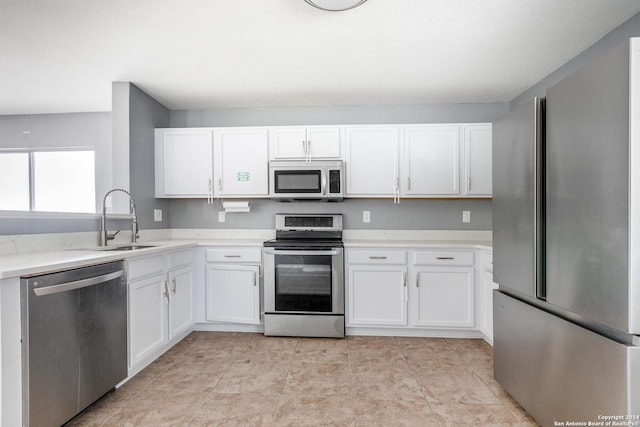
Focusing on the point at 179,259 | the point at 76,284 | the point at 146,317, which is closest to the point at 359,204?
the point at 179,259

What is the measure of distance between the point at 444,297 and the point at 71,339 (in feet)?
8.84

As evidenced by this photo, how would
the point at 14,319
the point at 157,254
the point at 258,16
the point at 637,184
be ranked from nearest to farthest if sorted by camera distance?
the point at 637,184 < the point at 14,319 < the point at 258,16 < the point at 157,254

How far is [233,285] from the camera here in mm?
2979

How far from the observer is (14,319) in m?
1.32

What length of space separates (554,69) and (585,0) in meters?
0.98

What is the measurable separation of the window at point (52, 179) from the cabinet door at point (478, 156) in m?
4.35

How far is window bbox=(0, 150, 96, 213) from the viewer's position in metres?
3.87

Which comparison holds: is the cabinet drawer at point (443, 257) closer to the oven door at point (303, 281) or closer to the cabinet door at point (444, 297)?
the cabinet door at point (444, 297)

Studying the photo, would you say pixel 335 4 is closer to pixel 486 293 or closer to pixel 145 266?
pixel 145 266

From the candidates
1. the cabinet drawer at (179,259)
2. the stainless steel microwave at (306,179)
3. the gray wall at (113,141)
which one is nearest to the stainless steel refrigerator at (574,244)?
the stainless steel microwave at (306,179)

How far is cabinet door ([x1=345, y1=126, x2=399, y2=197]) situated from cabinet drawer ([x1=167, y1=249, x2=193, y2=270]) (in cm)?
162

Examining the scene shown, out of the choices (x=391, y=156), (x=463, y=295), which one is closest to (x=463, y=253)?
(x=463, y=295)

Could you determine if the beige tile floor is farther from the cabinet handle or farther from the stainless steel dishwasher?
the cabinet handle

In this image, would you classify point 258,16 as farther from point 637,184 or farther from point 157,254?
point 637,184
